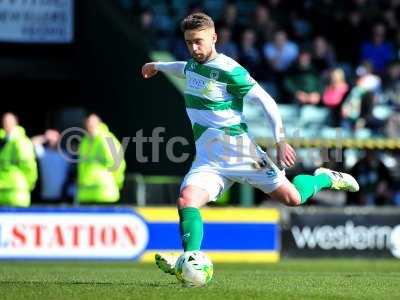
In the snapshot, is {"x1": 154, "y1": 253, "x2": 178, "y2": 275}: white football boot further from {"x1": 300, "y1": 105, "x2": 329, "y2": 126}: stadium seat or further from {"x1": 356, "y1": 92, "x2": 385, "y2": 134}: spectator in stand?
{"x1": 300, "y1": 105, "x2": 329, "y2": 126}: stadium seat

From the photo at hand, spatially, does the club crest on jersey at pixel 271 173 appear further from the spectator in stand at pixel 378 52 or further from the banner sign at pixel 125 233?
the spectator in stand at pixel 378 52

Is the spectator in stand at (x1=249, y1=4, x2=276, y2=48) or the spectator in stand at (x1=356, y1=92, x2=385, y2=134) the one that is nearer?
the spectator in stand at (x1=356, y1=92, x2=385, y2=134)

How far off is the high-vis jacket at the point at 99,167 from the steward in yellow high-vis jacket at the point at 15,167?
762 millimetres

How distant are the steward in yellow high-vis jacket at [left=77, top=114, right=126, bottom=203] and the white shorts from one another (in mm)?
7085

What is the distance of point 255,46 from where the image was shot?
20969mm

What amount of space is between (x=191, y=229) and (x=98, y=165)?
25.0 ft

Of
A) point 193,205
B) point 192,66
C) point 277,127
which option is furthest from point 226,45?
point 193,205

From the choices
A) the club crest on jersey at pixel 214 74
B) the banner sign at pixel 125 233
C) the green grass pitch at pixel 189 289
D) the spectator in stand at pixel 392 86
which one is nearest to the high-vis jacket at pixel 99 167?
the banner sign at pixel 125 233

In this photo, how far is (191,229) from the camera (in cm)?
943

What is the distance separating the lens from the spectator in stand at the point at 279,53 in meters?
20.6

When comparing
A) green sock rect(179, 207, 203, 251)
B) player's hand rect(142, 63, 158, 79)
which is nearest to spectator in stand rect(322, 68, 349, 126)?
player's hand rect(142, 63, 158, 79)

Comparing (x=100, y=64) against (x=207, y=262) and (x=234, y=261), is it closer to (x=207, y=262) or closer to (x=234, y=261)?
(x=234, y=261)

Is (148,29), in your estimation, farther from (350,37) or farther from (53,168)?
(350,37)

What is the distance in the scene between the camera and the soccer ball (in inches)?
364
